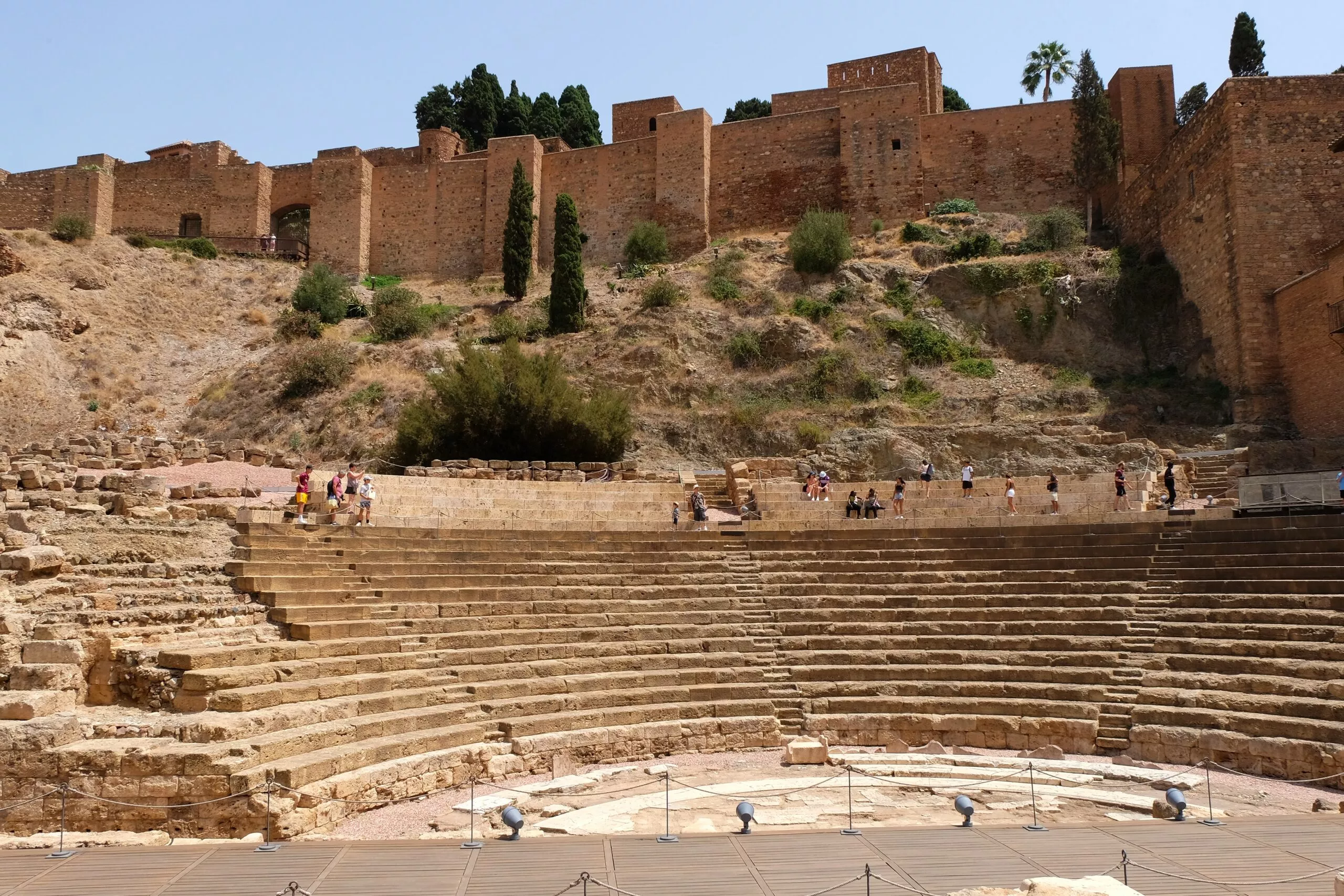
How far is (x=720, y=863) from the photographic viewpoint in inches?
237

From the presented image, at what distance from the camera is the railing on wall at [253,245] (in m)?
38.3

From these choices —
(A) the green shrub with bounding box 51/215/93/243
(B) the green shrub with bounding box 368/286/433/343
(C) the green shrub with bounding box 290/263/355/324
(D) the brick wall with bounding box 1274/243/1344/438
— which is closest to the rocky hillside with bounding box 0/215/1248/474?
(B) the green shrub with bounding box 368/286/433/343

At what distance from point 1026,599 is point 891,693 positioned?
7.93 ft

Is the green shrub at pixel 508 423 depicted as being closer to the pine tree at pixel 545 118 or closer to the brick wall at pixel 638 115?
the brick wall at pixel 638 115

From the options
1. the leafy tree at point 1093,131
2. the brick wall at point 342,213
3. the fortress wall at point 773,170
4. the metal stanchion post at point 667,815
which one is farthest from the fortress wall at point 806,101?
the metal stanchion post at point 667,815

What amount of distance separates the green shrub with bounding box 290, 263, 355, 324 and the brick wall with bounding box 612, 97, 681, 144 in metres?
11.6

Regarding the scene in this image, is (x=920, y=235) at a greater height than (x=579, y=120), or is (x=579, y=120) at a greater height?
(x=579, y=120)

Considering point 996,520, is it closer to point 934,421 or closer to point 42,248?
point 934,421

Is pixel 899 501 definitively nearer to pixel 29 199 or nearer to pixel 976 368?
pixel 976 368

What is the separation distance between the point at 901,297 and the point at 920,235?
385 centimetres

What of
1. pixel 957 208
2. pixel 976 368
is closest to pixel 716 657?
pixel 976 368

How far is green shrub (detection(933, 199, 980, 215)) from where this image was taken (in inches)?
1271

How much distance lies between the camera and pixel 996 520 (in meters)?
15.2

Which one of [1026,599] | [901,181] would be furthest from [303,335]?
[1026,599]
